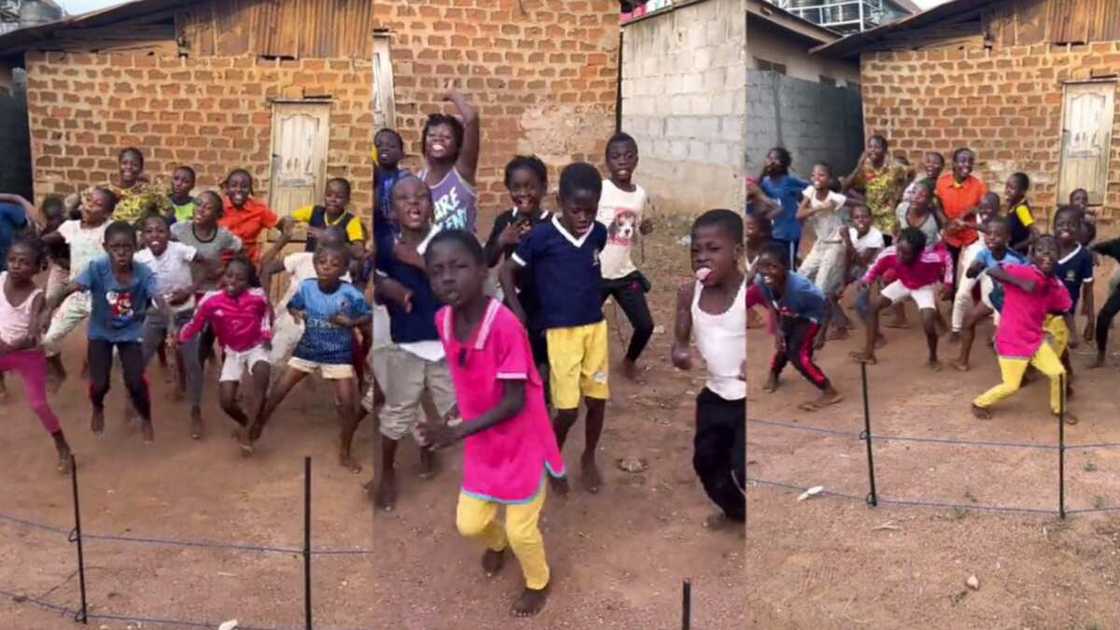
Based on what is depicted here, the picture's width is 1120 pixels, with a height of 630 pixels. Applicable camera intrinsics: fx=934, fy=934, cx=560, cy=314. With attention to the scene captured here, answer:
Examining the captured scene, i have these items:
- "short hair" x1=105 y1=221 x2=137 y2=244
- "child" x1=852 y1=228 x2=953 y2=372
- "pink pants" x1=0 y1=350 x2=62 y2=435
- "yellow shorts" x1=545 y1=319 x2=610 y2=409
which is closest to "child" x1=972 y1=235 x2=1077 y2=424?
"child" x1=852 y1=228 x2=953 y2=372

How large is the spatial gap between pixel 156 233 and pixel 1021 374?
9.17 ft

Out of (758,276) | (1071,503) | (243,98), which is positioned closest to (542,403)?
(758,276)

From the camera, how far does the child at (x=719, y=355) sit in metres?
1.77

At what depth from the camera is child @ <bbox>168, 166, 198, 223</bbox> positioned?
2533 mm

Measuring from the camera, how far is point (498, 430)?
1.95 meters

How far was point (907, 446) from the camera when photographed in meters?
2.88

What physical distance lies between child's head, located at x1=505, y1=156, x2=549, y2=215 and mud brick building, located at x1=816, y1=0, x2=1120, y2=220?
0.76 m

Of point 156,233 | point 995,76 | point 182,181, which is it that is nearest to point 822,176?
point 995,76

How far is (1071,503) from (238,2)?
2.64 meters

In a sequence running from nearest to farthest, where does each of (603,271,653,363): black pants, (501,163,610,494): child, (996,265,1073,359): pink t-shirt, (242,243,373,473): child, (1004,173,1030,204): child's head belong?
(501,163,610,494): child < (603,271,653,363): black pants < (242,243,373,473): child < (1004,173,1030,204): child's head < (996,265,1073,359): pink t-shirt

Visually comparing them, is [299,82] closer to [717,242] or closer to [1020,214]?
[717,242]

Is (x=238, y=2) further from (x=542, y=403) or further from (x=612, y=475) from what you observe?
(x=612, y=475)

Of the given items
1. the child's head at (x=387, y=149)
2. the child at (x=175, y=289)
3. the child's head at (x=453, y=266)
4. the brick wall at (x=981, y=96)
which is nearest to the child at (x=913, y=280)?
the brick wall at (x=981, y=96)

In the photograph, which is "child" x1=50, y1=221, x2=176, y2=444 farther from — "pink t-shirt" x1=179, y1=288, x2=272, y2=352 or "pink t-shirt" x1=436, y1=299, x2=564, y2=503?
"pink t-shirt" x1=436, y1=299, x2=564, y2=503
